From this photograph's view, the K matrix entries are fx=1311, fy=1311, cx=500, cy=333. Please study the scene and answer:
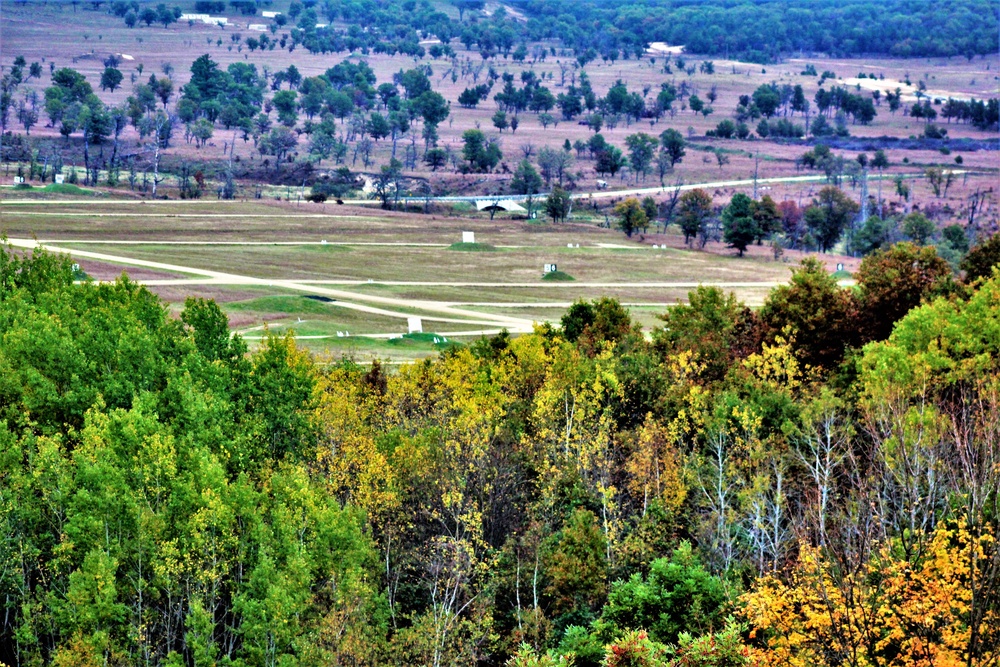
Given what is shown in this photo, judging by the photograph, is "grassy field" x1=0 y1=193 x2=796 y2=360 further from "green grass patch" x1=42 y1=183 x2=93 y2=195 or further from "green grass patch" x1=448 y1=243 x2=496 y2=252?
"green grass patch" x1=42 y1=183 x2=93 y2=195

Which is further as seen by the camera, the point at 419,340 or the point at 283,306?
the point at 283,306

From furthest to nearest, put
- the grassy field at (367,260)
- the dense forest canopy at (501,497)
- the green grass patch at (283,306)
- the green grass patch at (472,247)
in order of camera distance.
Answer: the green grass patch at (472,247) < the grassy field at (367,260) < the green grass patch at (283,306) < the dense forest canopy at (501,497)

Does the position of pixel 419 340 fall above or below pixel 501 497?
below

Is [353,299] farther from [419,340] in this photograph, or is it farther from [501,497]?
[501,497]

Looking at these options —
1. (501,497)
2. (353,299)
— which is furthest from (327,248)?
(501,497)

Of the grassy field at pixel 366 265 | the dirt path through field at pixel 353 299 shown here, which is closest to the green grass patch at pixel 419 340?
the grassy field at pixel 366 265

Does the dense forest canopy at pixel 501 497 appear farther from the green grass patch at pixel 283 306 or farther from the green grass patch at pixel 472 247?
the green grass patch at pixel 472 247

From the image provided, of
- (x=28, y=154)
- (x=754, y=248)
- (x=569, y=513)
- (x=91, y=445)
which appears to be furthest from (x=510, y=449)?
(x=28, y=154)

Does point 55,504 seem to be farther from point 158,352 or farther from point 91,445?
point 158,352
